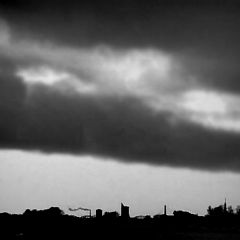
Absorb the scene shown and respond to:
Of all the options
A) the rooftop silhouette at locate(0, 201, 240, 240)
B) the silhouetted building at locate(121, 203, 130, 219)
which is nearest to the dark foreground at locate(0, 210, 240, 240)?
the rooftop silhouette at locate(0, 201, 240, 240)

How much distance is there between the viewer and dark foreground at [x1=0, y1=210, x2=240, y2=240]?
43.3 metres

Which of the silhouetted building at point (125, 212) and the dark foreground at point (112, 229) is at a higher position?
the silhouetted building at point (125, 212)

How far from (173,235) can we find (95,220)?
369 inches

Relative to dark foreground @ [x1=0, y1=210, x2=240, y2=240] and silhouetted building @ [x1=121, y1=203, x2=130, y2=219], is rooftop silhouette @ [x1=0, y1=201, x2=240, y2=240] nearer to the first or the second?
dark foreground @ [x1=0, y1=210, x2=240, y2=240]

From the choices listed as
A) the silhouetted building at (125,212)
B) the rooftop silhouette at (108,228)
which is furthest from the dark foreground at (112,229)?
the silhouetted building at (125,212)

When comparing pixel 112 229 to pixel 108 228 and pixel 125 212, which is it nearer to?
pixel 108 228

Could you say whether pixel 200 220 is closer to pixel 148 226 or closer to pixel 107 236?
pixel 148 226

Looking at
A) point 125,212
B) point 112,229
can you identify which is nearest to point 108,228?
point 112,229

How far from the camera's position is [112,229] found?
148 ft

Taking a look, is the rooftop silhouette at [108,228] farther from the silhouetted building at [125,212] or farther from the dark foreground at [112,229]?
the silhouetted building at [125,212]

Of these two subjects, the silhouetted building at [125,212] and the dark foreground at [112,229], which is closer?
the dark foreground at [112,229]

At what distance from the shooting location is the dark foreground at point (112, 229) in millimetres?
43344

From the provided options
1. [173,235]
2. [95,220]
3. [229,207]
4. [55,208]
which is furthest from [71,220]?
[229,207]

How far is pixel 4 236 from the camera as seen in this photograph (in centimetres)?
4706
